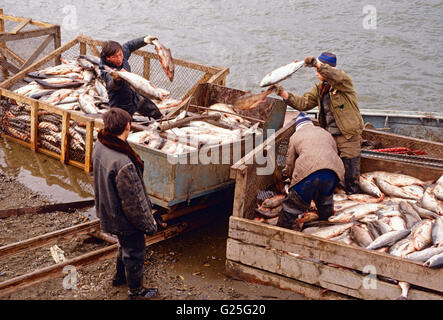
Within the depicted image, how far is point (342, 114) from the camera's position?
256 inches

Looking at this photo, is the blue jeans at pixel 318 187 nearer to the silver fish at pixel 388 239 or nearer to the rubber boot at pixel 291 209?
the rubber boot at pixel 291 209

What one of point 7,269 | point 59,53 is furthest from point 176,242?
point 59,53

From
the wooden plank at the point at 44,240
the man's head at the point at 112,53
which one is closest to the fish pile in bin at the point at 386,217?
the wooden plank at the point at 44,240

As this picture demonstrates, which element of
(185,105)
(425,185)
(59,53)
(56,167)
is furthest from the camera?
(59,53)

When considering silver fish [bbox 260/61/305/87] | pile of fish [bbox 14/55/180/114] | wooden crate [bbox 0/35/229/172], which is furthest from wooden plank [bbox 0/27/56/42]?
silver fish [bbox 260/61/305/87]

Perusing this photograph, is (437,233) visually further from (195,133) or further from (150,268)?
(150,268)

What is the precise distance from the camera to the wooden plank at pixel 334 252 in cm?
480

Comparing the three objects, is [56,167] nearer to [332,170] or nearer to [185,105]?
[185,105]

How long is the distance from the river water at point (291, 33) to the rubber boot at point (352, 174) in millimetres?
12988

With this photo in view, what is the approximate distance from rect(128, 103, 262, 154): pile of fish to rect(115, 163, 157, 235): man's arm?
1.49 m

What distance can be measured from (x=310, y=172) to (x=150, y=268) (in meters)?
2.38

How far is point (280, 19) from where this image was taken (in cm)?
2564

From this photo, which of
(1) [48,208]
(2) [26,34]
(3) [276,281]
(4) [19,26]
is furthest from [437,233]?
(4) [19,26]

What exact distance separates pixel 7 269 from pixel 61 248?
75 centimetres
